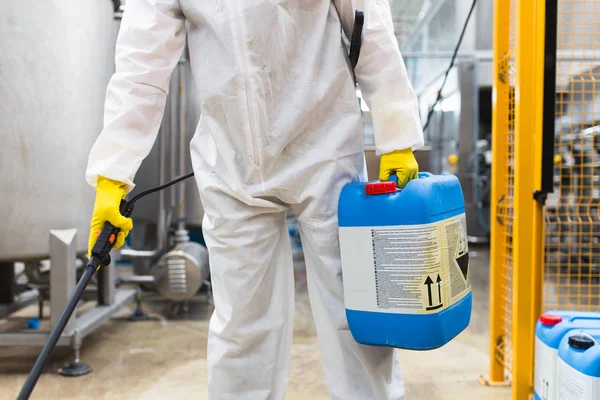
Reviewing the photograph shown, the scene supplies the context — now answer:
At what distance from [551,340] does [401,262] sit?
1.91 feet

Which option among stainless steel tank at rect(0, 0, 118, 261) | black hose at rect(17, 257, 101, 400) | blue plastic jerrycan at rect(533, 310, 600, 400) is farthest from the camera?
stainless steel tank at rect(0, 0, 118, 261)

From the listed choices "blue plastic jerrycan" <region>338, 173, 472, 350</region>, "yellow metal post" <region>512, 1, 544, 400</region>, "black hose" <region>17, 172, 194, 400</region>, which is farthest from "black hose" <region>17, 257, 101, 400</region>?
"yellow metal post" <region>512, 1, 544, 400</region>

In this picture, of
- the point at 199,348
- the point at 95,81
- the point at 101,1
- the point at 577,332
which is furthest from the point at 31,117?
the point at 577,332

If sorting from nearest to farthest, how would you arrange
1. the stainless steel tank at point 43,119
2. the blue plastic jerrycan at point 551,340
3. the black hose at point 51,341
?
the black hose at point 51,341 → the blue plastic jerrycan at point 551,340 → the stainless steel tank at point 43,119

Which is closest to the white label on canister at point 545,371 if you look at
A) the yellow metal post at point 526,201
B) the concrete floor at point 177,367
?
the yellow metal post at point 526,201

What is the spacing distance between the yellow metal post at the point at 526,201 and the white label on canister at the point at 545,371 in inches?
4.0

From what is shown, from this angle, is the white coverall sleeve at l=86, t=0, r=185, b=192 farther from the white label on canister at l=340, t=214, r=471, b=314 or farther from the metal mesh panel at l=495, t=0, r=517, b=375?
the metal mesh panel at l=495, t=0, r=517, b=375

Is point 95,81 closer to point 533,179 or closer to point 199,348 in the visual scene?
point 199,348

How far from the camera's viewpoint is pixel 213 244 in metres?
1.11

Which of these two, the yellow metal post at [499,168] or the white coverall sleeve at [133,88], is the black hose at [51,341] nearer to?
the white coverall sleeve at [133,88]

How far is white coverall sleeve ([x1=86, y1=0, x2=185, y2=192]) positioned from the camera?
105 cm

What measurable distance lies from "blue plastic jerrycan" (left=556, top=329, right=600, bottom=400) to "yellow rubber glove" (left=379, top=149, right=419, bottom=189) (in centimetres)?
54

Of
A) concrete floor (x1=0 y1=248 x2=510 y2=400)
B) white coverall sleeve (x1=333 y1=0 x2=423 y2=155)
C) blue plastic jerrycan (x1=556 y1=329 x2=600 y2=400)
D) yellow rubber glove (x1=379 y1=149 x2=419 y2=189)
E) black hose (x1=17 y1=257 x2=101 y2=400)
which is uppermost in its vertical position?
white coverall sleeve (x1=333 y1=0 x2=423 y2=155)

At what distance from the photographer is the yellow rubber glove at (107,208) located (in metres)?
1.02
